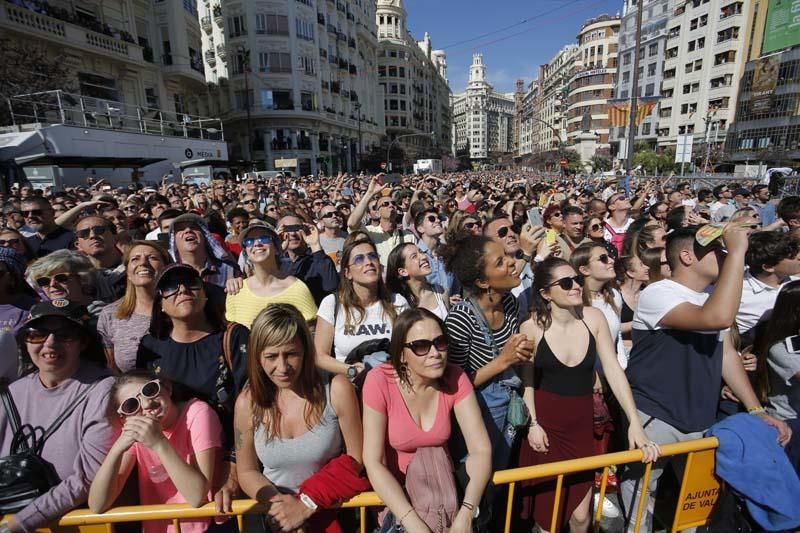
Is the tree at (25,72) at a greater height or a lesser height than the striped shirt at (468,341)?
greater

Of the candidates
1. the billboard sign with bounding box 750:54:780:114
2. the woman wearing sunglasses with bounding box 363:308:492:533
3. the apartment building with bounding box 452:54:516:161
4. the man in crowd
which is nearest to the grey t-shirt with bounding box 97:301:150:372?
the woman wearing sunglasses with bounding box 363:308:492:533

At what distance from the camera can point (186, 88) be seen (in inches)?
1200

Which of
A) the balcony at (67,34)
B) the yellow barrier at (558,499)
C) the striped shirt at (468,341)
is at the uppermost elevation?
the balcony at (67,34)

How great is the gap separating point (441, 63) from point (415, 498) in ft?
445

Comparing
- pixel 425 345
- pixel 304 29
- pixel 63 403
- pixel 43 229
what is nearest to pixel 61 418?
pixel 63 403

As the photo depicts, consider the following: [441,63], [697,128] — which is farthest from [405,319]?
[441,63]

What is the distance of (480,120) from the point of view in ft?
536

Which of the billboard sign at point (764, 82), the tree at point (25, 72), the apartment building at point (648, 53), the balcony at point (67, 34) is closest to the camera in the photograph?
the tree at point (25, 72)

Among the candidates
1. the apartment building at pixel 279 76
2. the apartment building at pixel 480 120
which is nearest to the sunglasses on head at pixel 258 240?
the apartment building at pixel 279 76

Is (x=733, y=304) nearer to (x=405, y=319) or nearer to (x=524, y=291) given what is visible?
(x=405, y=319)

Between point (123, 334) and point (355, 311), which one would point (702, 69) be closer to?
point (355, 311)

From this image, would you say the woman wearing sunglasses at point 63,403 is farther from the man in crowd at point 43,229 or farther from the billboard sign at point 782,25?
the billboard sign at point 782,25

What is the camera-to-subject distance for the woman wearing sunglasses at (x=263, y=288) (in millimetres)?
3240

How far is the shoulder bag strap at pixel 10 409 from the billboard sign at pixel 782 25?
175 ft
